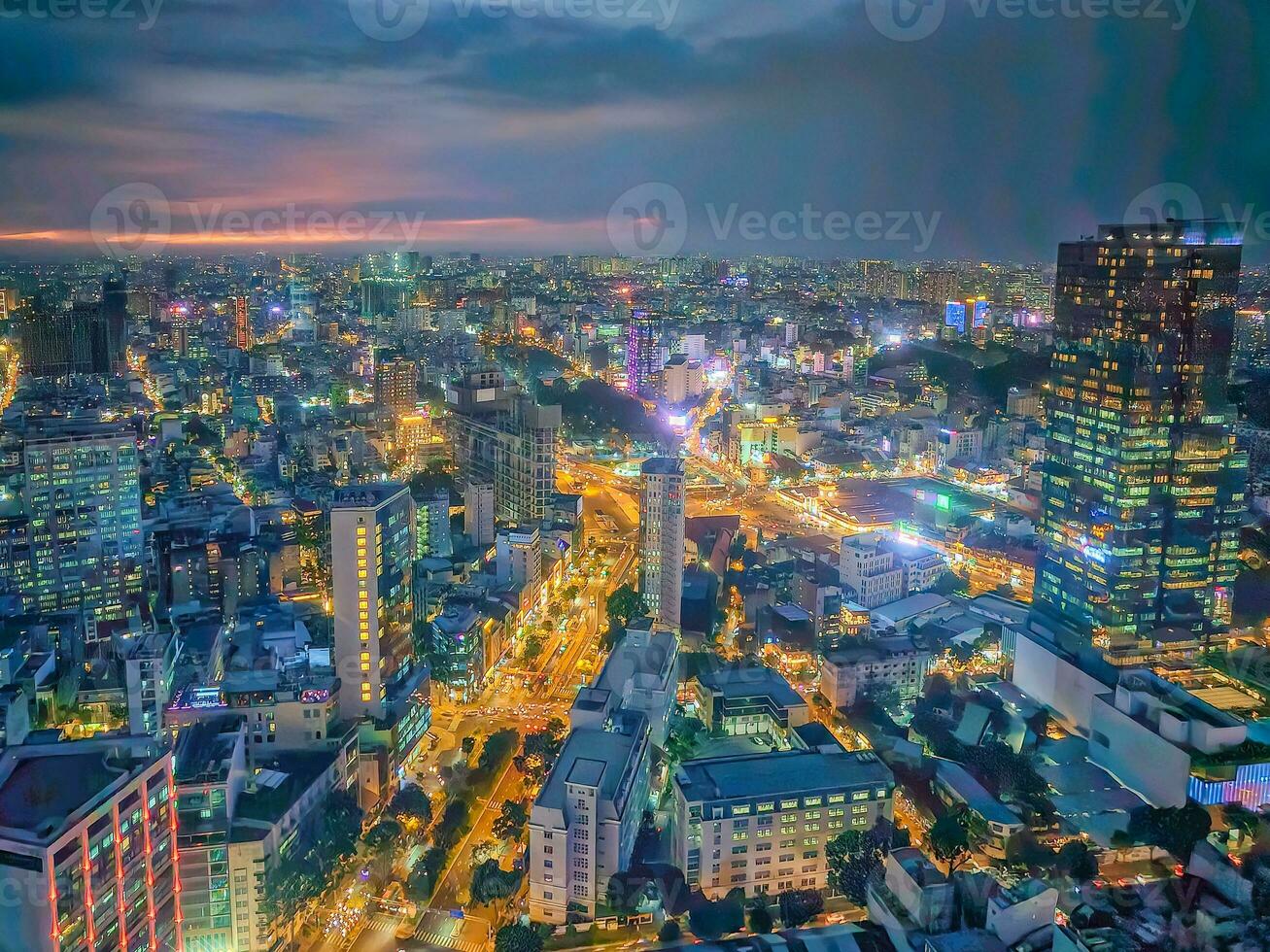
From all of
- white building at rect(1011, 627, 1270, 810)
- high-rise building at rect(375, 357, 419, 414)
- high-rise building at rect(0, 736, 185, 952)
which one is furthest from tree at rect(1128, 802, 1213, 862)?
high-rise building at rect(375, 357, 419, 414)

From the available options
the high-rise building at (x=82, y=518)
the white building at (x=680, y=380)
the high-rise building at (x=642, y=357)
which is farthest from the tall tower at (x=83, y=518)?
the high-rise building at (x=642, y=357)

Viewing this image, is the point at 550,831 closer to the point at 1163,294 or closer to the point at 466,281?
the point at 1163,294

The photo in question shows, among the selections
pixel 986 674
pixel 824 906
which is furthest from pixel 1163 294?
pixel 824 906

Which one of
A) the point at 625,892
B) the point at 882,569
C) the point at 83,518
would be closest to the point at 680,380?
the point at 882,569

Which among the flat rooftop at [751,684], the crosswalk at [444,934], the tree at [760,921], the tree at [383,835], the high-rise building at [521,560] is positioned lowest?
the crosswalk at [444,934]

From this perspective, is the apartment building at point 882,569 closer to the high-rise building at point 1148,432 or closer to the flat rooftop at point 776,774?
the high-rise building at point 1148,432

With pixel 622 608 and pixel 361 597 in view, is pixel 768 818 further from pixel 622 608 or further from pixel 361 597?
pixel 622 608
